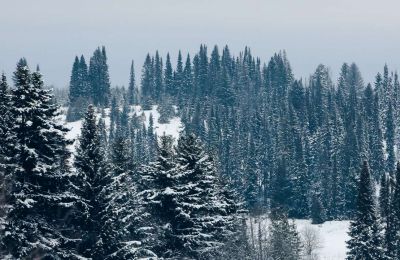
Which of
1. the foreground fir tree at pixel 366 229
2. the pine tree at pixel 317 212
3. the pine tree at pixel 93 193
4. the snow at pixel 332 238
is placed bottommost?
the snow at pixel 332 238

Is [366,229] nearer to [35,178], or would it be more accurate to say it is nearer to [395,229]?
[395,229]

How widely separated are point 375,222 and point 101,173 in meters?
35.8

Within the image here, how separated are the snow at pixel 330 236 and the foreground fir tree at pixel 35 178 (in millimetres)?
54762

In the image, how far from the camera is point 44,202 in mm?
29766

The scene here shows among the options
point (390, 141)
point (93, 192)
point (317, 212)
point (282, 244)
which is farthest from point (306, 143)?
point (93, 192)

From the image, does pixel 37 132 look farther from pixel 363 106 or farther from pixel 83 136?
pixel 363 106

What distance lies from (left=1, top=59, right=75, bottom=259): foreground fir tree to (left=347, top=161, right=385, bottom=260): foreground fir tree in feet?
121

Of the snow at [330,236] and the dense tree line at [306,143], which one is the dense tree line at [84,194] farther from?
the dense tree line at [306,143]

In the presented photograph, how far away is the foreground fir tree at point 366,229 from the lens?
60625 millimetres

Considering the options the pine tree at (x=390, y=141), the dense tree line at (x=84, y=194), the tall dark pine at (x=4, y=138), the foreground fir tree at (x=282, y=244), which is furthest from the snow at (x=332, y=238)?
the tall dark pine at (x=4, y=138)

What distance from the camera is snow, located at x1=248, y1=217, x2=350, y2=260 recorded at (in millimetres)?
92137

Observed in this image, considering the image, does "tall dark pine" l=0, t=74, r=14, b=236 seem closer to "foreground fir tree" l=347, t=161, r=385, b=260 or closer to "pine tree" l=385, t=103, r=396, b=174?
"foreground fir tree" l=347, t=161, r=385, b=260

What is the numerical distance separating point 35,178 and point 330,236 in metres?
83.2

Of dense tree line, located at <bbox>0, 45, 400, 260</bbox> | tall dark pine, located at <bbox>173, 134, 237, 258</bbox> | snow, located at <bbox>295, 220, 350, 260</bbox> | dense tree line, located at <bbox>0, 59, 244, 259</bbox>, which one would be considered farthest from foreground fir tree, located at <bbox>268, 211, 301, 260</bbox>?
dense tree line, located at <bbox>0, 59, 244, 259</bbox>
